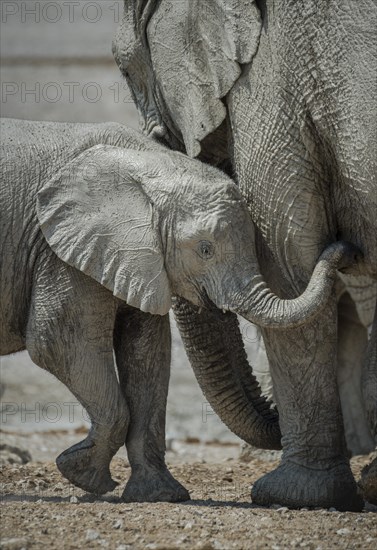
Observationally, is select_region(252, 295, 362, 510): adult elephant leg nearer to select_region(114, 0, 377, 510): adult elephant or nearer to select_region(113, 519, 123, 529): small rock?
select_region(114, 0, 377, 510): adult elephant

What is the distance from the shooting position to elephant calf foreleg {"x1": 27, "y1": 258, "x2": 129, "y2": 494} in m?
5.72

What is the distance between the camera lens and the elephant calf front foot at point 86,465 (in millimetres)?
5793

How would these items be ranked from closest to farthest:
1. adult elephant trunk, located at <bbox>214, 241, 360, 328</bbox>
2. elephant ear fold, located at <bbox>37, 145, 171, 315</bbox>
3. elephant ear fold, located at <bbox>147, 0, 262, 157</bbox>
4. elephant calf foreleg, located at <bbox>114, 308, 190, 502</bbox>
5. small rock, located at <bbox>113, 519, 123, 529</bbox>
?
small rock, located at <bbox>113, 519, 123, 529</bbox>, adult elephant trunk, located at <bbox>214, 241, 360, 328</bbox>, elephant ear fold, located at <bbox>37, 145, 171, 315</bbox>, elephant ear fold, located at <bbox>147, 0, 262, 157</bbox>, elephant calf foreleg, located at <bbox>114, 308, 190, 502</bbox>

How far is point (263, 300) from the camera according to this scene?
552cm

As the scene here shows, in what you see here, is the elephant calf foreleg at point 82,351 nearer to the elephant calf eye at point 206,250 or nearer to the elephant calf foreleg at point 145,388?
the elephant calf foreleg at point 145,388

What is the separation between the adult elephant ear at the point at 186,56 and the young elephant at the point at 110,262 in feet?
0.95

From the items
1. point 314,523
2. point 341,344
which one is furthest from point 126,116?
point 314,523

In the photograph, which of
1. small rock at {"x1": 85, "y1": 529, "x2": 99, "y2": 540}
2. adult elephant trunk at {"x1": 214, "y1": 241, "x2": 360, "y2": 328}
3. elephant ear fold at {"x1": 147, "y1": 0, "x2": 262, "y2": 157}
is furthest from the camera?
elephant ear fold at {"x1": 147, "y1": 0, "x2": 262, "y2": 157}

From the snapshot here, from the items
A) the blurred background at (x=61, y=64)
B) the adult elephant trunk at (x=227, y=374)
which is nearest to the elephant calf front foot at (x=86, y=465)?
the adult elephant trunk at (x=227, y=374)

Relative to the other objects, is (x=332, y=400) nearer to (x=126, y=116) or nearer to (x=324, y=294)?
(x=324, y=294)

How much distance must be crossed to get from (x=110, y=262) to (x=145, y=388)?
633 mm

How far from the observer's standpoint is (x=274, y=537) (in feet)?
16.6

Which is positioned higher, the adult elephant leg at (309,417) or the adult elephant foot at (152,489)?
the adult elephant leg at (309,417)

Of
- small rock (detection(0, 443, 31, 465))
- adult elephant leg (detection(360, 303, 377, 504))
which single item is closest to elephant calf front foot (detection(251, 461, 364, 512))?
adult elephant leg (detection(360, 303, 377, 504))
